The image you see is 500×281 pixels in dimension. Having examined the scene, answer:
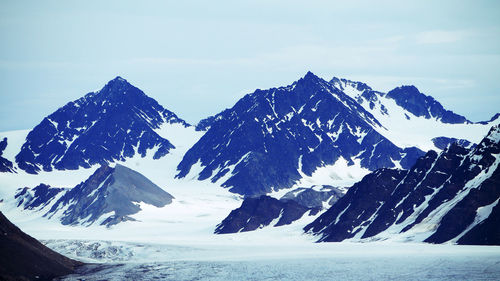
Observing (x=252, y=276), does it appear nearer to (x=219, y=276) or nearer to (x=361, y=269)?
(x=219, y=276)

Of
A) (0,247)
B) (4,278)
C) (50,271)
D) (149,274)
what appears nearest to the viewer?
(4,278)

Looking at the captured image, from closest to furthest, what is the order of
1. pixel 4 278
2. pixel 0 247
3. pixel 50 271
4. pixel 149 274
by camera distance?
1. pixel 4 278
2. pixel 0 247
3. pixel 50 271
4. pixel 149 274

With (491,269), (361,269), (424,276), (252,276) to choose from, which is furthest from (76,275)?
(491,269)

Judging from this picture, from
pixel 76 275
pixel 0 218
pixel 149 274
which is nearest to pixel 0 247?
pixel 0 218

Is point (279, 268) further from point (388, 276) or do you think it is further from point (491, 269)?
point (491, 269)

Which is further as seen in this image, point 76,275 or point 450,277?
point 76,275

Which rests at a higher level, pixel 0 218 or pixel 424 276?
pixel 0 218
